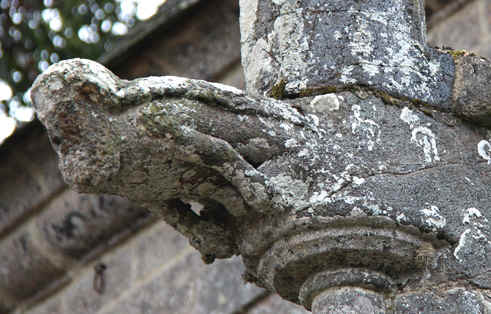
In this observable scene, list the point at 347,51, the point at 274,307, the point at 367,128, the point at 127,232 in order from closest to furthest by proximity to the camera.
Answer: the point at 367,128
the point at 347,51
the point at 274,307
the point at 127,232

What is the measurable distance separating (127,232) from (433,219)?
2637 mm

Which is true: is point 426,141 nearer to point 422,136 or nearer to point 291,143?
point 422,136

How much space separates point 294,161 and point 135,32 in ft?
7.38

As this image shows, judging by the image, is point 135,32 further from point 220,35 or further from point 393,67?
point 393,67

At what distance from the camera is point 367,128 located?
83.5 inches

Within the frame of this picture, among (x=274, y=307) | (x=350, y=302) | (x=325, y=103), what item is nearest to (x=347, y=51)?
(x=325, y=103)

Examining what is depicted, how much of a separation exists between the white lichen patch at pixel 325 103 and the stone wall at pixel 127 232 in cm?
165

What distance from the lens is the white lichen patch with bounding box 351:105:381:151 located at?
2102 mm

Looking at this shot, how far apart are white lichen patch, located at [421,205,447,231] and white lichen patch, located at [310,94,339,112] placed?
23 centimetres

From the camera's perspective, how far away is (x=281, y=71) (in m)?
2.27

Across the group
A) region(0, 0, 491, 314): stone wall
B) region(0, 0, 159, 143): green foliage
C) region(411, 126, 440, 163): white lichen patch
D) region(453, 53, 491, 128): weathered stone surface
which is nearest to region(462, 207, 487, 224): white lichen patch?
region(411, 126, 440, 163): white lichen patch

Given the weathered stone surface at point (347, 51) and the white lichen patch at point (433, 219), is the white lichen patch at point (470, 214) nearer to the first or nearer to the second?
the white lichen patch at point (433, 219)

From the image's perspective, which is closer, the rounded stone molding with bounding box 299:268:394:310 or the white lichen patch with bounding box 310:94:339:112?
the rounded stone molding with bounding box 299:268:394:310

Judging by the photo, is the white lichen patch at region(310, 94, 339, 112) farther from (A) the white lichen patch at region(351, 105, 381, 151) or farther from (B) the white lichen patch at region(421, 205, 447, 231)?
(B) the white lichen patch at region(421, 205, 447, 231)
